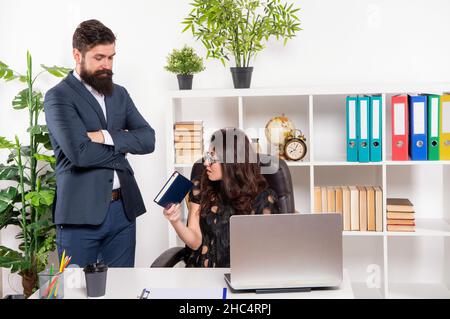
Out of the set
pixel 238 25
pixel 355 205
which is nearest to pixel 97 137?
pixel 238 25

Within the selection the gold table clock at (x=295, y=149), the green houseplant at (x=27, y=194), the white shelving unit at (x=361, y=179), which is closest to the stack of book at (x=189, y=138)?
the white shelving unit at (x=361, y=179)

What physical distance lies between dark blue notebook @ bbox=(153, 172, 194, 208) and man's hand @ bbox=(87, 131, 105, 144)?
77 cm

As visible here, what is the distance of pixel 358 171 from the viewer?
3678mm

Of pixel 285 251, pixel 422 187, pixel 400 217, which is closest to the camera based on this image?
pixel 285 251

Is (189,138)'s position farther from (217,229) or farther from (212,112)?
(217,229)

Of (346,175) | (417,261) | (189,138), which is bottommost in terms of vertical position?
(417,261)

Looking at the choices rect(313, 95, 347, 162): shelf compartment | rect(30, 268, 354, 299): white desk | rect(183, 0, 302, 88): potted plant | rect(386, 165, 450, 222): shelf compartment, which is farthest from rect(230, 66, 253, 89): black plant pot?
rect(30, 268, 354, 299): white desk

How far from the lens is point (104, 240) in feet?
9.18

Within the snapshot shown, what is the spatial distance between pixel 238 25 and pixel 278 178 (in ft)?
3.84

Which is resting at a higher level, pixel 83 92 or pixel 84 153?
pixel 83 92

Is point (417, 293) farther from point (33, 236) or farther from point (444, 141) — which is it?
point (33, 236)

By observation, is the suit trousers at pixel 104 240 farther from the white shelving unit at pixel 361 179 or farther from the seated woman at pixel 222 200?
the white shelving unit at pixel 361 179

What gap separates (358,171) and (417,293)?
0.79 meters
